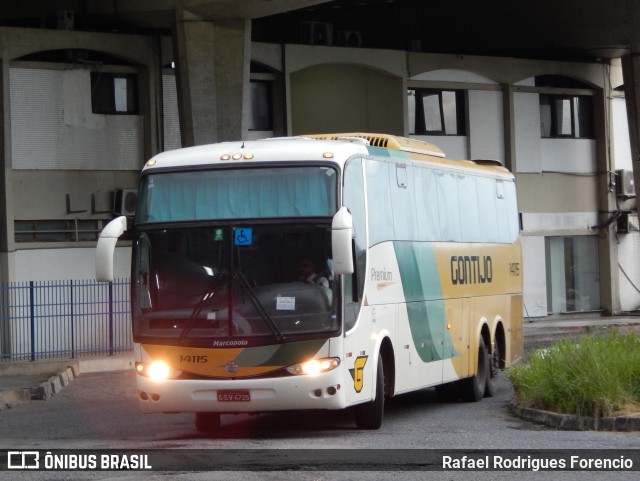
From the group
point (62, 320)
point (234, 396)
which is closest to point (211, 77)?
point (62, 320)

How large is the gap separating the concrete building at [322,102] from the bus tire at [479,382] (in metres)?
11.2

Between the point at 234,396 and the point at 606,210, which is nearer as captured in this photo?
the point at 234,396

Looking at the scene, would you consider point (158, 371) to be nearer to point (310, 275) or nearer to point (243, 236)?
point (243, 236)

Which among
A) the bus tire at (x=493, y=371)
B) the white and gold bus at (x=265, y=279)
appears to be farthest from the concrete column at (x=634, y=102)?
the white and gold bus at (x=265, y=279)

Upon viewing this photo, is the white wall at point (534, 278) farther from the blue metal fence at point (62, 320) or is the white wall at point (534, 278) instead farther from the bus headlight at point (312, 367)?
the bus headlight at point (312, 367)

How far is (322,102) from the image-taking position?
3588 centimetres

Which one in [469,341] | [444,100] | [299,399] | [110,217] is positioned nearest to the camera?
[299,399]

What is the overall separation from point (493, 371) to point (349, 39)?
18459mm

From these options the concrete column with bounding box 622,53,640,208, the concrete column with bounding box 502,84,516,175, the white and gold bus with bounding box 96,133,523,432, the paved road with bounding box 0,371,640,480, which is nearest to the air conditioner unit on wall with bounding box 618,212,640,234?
the concrete column with bounding box 622,53,640,208

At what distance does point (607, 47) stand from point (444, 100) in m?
5.38

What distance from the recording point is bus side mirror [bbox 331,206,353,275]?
13172 millimetres

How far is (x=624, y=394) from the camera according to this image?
563 inches

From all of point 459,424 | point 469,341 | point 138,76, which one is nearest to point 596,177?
point 138,76

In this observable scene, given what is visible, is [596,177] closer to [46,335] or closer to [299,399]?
[46,335]
